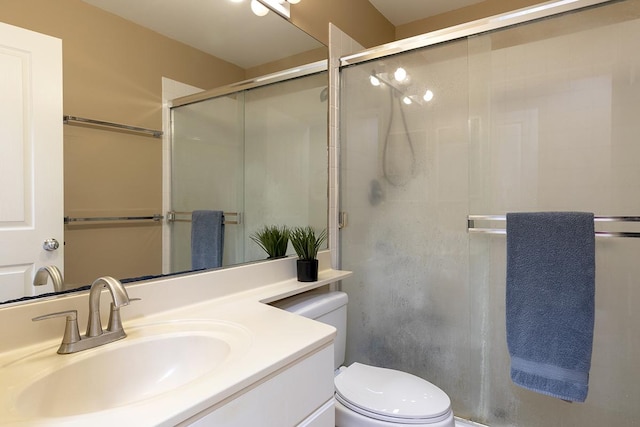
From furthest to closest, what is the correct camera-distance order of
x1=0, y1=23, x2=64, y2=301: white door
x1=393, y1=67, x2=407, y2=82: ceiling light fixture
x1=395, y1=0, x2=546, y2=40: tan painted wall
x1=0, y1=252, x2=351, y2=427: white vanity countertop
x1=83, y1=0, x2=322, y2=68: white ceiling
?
x1=395, y1=0, x2=546, y2=40: tan painted wall → x1=393, y1=67, x2=407, y2=82: ceiling light fixture → x1=83, y1=0, x2=322, y2=68: white ceiling → x1=0, y1=23, x2=64, y2=301: white door → x1=0, y1=252, x2=351, y2=427: white vanity countertop

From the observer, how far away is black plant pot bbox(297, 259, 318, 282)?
147cm

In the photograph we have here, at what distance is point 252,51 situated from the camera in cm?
143

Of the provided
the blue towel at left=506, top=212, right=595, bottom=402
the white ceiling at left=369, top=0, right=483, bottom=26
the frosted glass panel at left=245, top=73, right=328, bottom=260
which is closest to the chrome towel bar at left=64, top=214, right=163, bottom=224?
the frosted glass panel at left=245, top=73, right=328, bottom=260

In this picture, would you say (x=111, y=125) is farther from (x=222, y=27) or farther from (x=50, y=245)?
(x=222, y=27)

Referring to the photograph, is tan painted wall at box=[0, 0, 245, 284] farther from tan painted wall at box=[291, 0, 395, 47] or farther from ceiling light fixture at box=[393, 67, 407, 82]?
ceiling light fixture at box=[393, 67, 407, 82]

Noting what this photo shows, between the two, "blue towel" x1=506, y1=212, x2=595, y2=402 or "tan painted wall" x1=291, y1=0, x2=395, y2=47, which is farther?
"tan painted wall" x1=291, y1=0, x2=395, y2=47

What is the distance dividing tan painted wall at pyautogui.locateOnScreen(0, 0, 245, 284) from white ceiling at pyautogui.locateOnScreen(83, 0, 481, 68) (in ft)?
0.15

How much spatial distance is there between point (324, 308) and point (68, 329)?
34.7 inches

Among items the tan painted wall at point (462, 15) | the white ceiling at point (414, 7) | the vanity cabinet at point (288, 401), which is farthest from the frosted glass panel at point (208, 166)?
the tan painted wall at point (462, 15)

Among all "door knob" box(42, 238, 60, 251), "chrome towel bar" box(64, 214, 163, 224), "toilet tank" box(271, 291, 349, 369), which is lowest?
"toilet tank" box(271, 291, 349, 369)

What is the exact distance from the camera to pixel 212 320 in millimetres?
966

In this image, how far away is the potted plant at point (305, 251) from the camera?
1.47 m

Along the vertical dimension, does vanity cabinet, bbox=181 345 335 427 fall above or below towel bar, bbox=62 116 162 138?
below

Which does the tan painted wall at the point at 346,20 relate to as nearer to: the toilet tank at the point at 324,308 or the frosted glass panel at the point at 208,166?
the frosted glass panel at the point at 208,166
